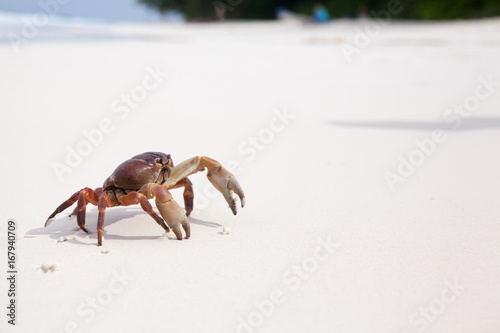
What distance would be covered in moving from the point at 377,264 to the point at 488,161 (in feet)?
9.14

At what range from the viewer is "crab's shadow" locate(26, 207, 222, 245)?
11.0 ft

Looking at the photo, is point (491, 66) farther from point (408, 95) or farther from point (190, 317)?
point (190, 317)

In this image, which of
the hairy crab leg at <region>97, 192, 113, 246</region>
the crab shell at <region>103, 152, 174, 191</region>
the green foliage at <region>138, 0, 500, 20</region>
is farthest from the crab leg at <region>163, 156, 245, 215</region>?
the green foliage at <region>138, 0, 500, 20</region>

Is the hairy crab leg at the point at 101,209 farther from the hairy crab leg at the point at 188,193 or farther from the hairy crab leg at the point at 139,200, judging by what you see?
the hairy crab leg at the point at 188,193

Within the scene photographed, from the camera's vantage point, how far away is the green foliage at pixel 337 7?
2689 cm

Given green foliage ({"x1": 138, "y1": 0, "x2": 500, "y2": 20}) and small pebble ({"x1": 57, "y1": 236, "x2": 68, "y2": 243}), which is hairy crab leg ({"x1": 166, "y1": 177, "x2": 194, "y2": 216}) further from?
green foliage ({"x1": 138, "y1": 0, "x2": 500, "y2": 20})

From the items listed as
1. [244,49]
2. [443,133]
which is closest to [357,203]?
[443,133]

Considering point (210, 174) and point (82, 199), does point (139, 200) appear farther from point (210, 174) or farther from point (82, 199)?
point (210, 174)

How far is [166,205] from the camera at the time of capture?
10.0 ft

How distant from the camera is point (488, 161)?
207 inches

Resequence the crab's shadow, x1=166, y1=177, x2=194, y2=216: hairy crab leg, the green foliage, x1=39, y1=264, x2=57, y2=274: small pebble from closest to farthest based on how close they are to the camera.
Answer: x1=39, y1=264, x2=57, y2=274: small pebble
the crab's shadow
x1=166, y1=177, x2=194, y2=216: hairy crab leg
the green foliage

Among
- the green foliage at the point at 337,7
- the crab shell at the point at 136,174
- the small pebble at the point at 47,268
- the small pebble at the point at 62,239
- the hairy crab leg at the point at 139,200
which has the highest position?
the green foliage at the point at 337,7

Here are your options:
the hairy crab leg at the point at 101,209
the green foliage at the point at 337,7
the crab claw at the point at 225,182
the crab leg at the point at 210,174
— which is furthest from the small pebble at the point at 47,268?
the green foliage at the point at 337,7

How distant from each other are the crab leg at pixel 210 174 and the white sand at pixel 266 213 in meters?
0.27
